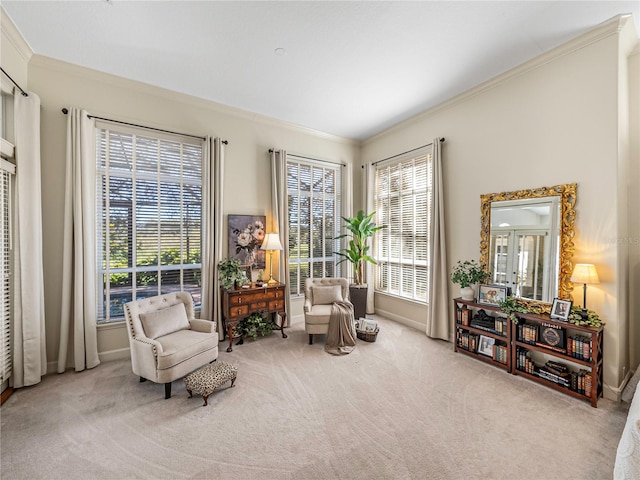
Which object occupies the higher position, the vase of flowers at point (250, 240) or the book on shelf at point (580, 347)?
the vase of flowers at point (250, 240)

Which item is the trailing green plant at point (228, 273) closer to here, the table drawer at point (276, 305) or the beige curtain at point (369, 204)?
the table drawer at point (276, 305)

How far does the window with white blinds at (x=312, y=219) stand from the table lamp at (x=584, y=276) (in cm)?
347

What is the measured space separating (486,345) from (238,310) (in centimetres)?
323

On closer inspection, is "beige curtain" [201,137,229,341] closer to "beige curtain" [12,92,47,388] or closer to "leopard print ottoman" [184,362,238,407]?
"leopard print ottoman" [184,362,238,407]

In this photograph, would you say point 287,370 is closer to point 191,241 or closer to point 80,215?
point 191,241

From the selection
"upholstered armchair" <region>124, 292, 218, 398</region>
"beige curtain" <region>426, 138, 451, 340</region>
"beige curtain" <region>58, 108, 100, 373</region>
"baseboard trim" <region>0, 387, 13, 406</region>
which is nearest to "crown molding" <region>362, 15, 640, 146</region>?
"beige curtain" <region>426, 138, 451, 340</region>

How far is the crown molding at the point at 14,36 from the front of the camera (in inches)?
98.5

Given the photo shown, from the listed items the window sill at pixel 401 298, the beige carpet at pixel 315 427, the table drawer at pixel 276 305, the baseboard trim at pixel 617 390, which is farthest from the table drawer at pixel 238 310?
the baseboard trim at pixel 617 390

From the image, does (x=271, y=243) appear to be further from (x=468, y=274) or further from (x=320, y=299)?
(x=468, y=274)

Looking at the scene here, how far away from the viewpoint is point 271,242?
167 inches

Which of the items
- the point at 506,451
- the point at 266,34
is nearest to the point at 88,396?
the point at 506,451

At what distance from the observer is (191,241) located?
3.96 meters

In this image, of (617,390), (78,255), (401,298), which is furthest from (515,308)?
(78,255)

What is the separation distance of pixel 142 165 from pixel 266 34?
7.54ft
